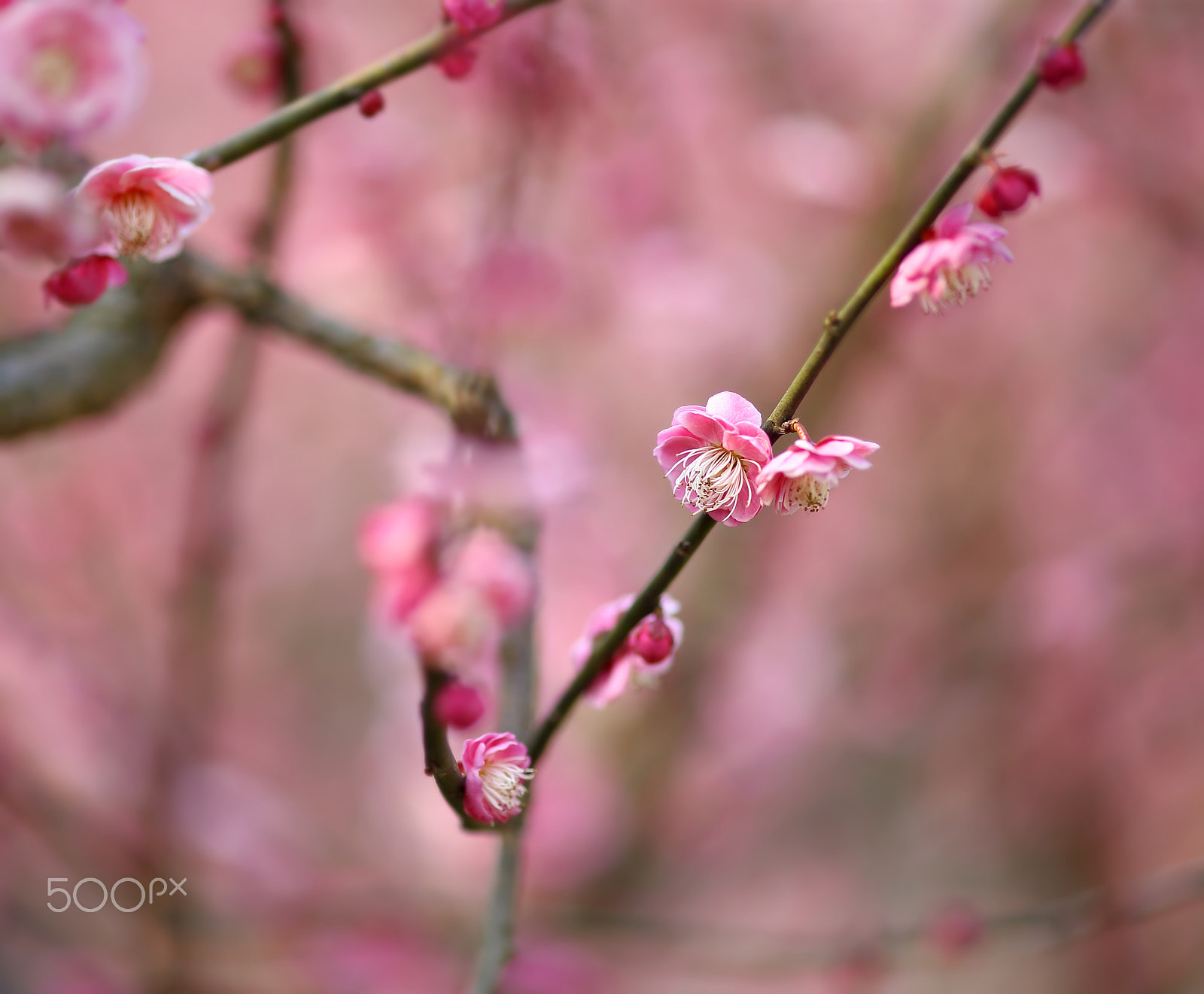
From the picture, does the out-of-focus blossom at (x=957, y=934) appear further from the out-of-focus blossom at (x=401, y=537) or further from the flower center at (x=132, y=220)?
the flower center at (x=132, y=220)

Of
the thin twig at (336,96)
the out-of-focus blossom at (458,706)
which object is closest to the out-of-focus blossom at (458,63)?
the thin twig at (336,96)

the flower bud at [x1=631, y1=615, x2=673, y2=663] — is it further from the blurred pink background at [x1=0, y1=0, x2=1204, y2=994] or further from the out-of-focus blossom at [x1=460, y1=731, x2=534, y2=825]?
the blurred pink background at [x1=0, y1=0, x2=1204, y2=994]

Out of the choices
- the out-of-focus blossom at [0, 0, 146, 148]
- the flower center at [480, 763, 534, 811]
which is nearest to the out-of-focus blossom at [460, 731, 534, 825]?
the flower center at [480, 763, 534, 811]

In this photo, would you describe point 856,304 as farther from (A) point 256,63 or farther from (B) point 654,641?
(A) point 256,63

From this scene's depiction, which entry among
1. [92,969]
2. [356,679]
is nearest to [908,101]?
[92,969]

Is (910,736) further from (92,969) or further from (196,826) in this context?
(92,969)

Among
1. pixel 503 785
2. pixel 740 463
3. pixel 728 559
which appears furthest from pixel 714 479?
pixel 728 559

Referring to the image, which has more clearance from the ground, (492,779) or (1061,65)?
(1061,65)

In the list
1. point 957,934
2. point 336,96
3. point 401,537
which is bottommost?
point 957,934
